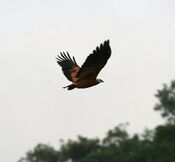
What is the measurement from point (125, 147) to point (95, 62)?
48.2 meters

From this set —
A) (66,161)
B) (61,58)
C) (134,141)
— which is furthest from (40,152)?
(61,58)

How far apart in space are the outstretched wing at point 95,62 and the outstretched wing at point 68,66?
2.27ft

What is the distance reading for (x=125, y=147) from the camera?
2795 inches

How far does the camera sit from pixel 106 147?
72.9 metres

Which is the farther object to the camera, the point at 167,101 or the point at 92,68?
the point at 167,101

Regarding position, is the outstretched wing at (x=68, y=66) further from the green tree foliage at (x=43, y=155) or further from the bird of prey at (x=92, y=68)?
the green tree foliage at (x=43, y=155)

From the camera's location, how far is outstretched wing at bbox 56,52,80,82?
2467 centimetres

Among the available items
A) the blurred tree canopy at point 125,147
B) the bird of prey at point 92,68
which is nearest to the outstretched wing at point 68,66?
the bird of prey at point 92,68

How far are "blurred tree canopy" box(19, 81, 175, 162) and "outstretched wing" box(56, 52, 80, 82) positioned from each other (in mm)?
37839

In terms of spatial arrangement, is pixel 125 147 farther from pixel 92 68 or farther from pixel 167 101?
pixel 92 68

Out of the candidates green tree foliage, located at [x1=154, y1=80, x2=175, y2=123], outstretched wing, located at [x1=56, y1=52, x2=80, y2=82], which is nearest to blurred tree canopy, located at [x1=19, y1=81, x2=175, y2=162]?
green tree foliage, located at [x1=154, y1=80, x2=175, y2=123]

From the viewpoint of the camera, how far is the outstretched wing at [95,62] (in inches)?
893

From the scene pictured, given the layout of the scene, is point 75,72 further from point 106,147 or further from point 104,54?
point 106,147

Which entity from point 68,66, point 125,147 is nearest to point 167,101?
point 125,147
